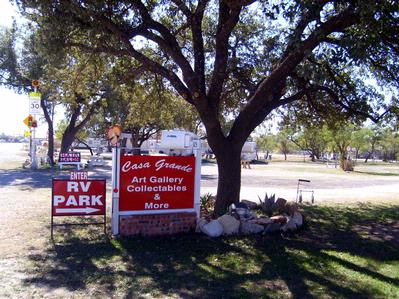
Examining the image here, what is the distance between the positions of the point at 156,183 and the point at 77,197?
1536mm

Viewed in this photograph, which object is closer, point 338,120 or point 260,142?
point 338,120

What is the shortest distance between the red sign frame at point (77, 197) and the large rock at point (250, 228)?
9.03 ft

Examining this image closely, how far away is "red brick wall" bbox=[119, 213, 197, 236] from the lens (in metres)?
8.34

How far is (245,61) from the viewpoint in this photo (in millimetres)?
13211

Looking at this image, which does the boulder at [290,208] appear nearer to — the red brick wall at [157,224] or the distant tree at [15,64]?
the red brick wall at [157,224]

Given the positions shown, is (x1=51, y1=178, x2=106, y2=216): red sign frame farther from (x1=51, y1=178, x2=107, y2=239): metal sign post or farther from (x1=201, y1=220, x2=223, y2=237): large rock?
(x1=201, y1=220, x2=223, y2=237): large rock

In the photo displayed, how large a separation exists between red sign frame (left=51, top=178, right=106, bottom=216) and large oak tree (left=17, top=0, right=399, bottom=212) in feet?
9.86

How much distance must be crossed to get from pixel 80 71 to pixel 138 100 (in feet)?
10.5

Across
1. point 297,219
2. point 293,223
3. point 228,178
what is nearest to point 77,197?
point 228,178

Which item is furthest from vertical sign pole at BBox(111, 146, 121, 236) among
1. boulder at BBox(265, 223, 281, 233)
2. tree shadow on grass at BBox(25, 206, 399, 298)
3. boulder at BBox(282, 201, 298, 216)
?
boulder at BBox(282, 201, 298, 216)

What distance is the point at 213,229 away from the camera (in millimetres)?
8508

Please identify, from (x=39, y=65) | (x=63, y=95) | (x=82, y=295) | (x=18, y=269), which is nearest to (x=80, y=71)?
(x=63, y=95)

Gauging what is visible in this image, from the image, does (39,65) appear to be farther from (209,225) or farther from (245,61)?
(209,225)

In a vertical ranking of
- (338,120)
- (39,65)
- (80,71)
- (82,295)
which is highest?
(39,65)
